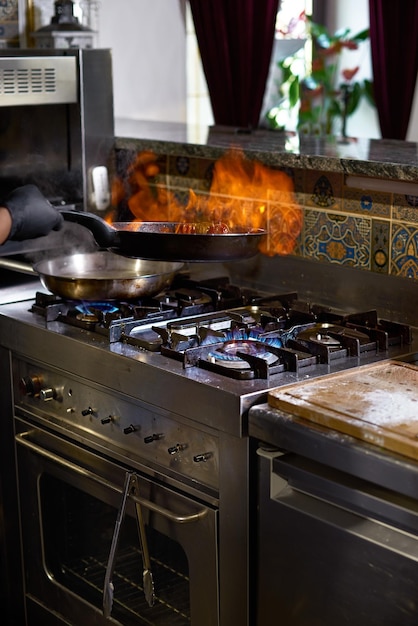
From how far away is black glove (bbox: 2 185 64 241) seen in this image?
2.02 meters

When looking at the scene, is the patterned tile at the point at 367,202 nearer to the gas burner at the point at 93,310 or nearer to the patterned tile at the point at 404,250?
the patterned tile at the point at 404,250

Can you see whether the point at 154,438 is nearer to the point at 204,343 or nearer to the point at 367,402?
the point at 204,343

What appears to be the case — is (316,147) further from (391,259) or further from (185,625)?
(185,625)

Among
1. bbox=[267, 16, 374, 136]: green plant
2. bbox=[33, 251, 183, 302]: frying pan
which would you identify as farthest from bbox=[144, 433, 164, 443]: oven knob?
bbox=[267, 16, 374, 136]: green plant

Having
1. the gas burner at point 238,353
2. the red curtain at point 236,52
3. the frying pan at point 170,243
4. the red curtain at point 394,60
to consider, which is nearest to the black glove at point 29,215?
the frying pan at point 170,243

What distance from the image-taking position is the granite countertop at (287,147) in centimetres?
209

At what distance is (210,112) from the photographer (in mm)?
4477

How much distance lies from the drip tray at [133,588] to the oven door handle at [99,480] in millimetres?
172

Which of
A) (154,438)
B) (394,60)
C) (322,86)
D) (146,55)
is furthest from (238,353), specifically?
(322,86)

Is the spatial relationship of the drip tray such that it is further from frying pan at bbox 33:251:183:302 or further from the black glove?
the black glove

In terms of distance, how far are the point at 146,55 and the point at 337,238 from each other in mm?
1949

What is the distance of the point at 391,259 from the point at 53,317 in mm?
A: 754

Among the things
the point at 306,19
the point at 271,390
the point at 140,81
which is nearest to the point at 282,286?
the point at 271,390

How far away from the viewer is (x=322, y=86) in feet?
16.0
